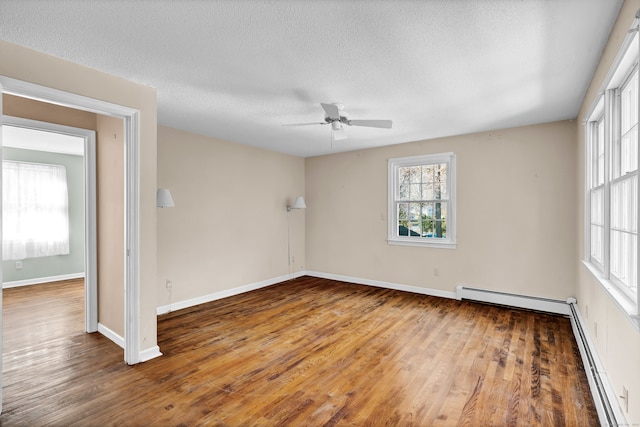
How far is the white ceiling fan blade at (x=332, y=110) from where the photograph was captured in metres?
2.95

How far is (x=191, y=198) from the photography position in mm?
4488

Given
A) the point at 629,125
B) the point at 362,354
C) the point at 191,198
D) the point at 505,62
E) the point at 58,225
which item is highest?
the point at 505,62

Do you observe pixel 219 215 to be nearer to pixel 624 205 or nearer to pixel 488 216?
pixel 488 216

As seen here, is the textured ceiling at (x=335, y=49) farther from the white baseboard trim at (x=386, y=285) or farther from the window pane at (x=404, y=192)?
the white baseboard trim at (x=386, y=285)

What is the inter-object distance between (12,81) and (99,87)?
0.53 m

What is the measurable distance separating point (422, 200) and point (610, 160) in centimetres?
289

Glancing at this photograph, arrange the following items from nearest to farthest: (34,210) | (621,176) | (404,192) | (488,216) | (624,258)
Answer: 1. (621,176)
2. (624,258)
3. (488,216)
4. (404,192)
5. (34,210)

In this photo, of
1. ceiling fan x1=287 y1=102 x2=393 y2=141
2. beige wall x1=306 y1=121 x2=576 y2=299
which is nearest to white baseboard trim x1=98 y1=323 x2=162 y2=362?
ceiling fan x1=287 y1=102 x2=393 y2=141

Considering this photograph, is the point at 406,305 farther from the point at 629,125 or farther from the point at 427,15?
the point at 427,15

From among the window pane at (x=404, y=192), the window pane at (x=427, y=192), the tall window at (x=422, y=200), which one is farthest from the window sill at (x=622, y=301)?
the window pane at (x=404, y=192)

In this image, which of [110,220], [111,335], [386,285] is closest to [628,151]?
[386,285]

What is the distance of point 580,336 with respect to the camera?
308 centimetres

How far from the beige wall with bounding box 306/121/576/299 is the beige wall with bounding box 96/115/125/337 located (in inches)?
148

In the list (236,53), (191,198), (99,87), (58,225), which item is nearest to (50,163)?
(58,225)
